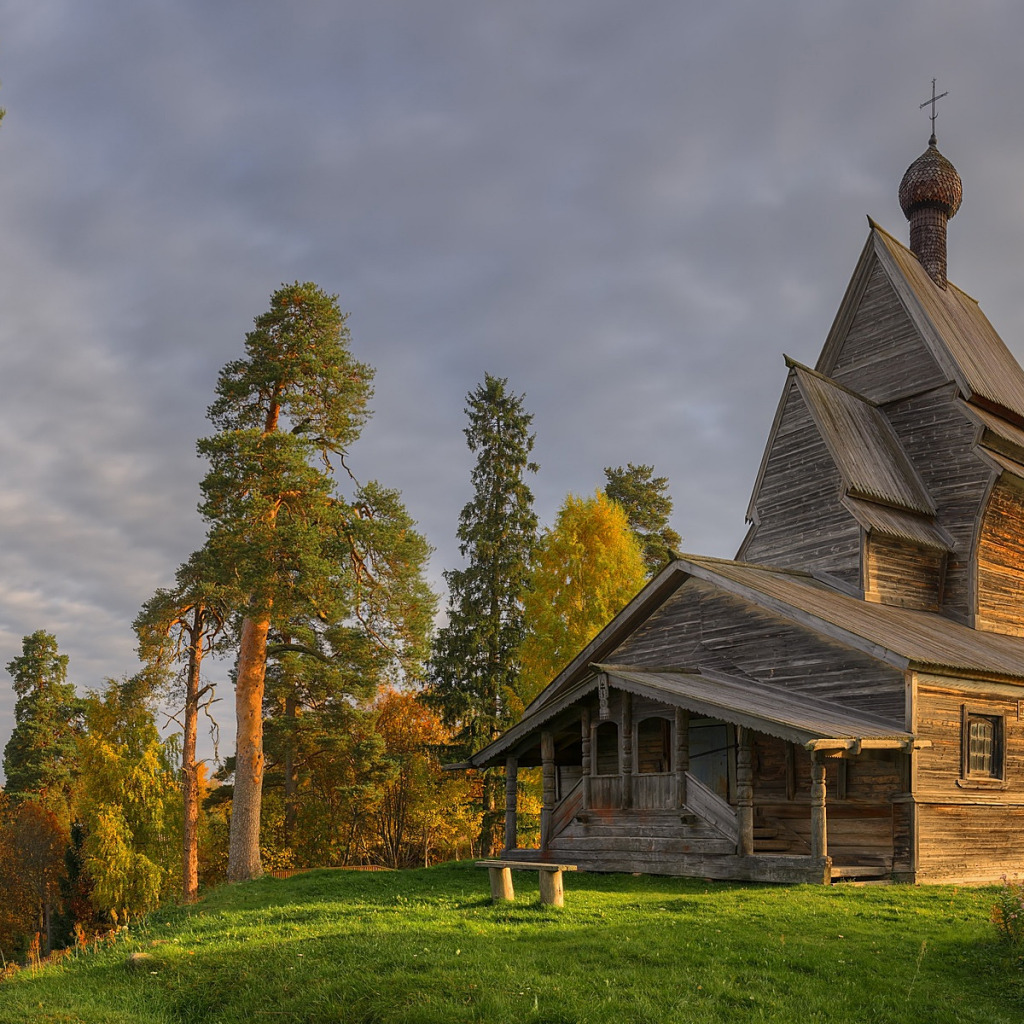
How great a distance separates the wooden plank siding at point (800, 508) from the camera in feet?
85.6

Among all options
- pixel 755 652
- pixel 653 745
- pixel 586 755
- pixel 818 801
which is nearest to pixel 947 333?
pixel 755 652

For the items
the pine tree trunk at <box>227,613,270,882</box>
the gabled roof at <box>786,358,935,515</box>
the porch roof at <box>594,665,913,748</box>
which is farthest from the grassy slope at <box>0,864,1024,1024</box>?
the pine tree trunk at <box>227,613,270,882</box>

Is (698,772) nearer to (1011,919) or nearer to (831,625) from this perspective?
(831,625)

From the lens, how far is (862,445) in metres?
27.8

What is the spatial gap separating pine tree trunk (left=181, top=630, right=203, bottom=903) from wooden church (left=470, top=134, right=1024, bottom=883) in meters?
16.4

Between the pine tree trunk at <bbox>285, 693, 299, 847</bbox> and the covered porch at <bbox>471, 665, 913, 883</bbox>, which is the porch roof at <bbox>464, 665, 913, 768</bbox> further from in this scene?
the pine tree trunk at <bbox>285, 693, 299, 847</bbox>

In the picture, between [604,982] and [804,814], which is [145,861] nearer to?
[804,814]

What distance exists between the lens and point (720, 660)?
22.8 meters

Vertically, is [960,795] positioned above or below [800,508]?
below

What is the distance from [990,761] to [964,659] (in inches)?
86.0

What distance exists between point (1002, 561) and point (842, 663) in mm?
9971

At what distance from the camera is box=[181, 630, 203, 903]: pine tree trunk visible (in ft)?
122

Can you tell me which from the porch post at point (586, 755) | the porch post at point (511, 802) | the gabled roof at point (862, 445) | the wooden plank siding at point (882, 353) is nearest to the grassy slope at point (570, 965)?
the porch post at point (586, 755)

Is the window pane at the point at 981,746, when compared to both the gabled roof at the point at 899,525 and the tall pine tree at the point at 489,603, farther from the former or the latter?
the tall pine tree at the point at 489,603
